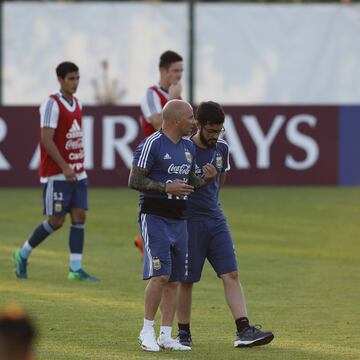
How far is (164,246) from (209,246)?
555mm

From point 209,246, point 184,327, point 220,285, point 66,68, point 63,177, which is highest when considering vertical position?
point 66,68

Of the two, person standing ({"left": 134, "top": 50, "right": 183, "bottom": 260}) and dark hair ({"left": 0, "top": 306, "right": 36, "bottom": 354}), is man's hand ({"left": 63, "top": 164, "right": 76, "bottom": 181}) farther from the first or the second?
dark hair ({"left": 0, "top": 306, "right": 36, "bottom": 354})

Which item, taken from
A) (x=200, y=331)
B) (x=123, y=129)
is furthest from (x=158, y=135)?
(x=123, y=129)

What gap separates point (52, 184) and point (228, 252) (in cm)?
379

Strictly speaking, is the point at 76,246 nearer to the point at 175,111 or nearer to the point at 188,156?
the point at 188,156

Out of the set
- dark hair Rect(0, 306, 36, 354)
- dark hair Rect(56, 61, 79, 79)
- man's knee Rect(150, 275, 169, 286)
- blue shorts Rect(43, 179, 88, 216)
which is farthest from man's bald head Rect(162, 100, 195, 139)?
dark hair Rect(0, 306, 36, 354)

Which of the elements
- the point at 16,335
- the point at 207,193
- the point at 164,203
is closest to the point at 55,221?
the point at 207,193

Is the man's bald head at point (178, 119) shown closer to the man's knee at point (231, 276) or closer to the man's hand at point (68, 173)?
the man's knee at point (231, 276)

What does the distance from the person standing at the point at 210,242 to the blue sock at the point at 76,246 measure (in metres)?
3.42

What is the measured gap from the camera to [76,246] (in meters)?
12.4

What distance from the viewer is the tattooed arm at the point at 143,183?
8.52 meters

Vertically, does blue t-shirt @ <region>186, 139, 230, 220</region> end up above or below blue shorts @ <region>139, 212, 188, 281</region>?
above

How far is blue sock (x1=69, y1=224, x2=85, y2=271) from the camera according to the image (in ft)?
40.6

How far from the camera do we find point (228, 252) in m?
8.99
